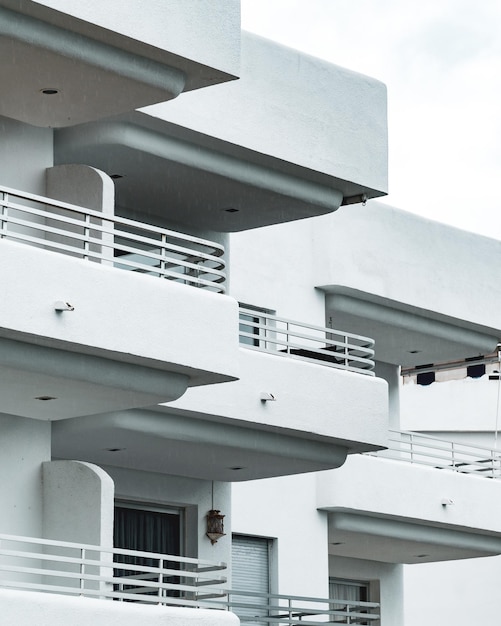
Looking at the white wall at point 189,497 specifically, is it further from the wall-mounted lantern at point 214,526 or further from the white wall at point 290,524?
the white wall at point 290,524

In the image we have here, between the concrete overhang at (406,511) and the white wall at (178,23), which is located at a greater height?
the white wall at (178,23)

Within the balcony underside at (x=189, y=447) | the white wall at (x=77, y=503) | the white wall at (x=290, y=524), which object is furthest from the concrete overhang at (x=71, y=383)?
the white wall at (x=290, y=524)

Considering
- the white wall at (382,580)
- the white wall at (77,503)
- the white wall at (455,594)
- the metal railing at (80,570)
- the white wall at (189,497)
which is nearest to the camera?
the metal railing at (80,570)

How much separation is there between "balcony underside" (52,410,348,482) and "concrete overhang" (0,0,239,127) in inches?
141

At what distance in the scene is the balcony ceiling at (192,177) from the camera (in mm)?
19969

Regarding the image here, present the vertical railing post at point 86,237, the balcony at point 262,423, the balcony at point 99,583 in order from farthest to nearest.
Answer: the balcony at point 262,423
the vertical railing post at point 86,237
the balcony at point 99,583

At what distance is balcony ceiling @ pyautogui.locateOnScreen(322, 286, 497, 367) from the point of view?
27.5m

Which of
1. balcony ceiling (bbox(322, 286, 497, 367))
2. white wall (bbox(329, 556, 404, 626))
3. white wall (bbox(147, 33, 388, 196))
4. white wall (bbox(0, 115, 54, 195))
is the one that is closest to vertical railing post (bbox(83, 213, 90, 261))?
white wall (bbox(0, 115, 54, 195))

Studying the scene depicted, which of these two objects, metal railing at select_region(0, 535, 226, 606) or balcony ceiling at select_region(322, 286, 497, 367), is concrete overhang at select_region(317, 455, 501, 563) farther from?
metal railing at select_region(0, 535, 226, 606)

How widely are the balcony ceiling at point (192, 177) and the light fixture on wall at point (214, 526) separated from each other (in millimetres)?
3851

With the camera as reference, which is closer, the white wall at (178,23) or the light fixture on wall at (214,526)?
the white wall at (178,23)

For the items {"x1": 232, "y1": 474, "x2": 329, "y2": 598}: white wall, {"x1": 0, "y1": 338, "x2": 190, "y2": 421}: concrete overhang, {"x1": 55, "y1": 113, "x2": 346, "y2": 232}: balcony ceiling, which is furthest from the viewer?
{"x1": 232, "y1": 474, "x2": 329, "y2": 598}: white wall

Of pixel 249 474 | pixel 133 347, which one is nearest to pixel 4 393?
pixel 133 347

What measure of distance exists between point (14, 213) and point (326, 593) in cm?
931
